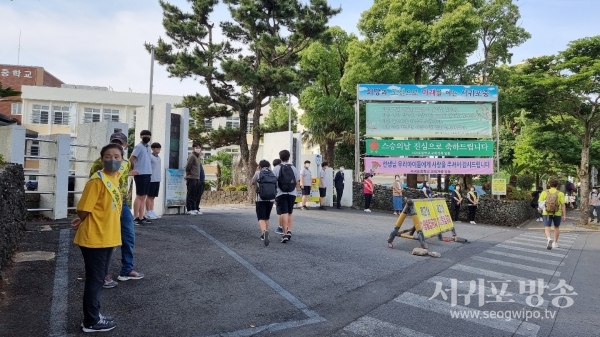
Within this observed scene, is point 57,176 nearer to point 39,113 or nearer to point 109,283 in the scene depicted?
point 109,283

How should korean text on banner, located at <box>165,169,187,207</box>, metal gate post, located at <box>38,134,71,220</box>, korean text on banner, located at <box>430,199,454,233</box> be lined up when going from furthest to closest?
korean text on banner, located at <box>165,169,187,207</box> < korean text on banner, located at <box>430,199,454,233</box> < metal gate post, located at <box>38,134,71,220</box>

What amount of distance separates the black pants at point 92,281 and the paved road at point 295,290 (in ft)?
0.66

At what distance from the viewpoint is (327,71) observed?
93.2 feet

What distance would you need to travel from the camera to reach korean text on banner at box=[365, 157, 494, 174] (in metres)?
19.2

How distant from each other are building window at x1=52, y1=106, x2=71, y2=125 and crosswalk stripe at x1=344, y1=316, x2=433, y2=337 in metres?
43.9

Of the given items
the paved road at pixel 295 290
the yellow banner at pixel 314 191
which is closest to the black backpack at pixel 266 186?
the paved road at pixel 295 290

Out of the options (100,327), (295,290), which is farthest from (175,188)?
(100,327)

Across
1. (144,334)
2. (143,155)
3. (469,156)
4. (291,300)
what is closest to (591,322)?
(291,300)

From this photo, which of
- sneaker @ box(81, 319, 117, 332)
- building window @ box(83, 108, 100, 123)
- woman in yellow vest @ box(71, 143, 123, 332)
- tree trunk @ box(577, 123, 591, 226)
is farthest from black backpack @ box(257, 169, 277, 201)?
building window @ box(83, 108, 100, 123)

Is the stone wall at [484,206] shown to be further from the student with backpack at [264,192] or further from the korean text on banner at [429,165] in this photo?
the student with backpack at [264,192]

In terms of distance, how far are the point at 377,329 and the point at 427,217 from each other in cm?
508

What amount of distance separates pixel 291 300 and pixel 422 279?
226 cm

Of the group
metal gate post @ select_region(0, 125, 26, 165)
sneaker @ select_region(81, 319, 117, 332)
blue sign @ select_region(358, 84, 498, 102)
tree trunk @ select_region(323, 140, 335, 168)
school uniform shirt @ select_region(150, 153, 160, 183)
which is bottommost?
sneaker @ select_region(81, 319, 117, 332)

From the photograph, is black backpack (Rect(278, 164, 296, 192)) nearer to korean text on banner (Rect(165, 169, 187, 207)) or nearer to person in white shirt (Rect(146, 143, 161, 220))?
person in white shirt (Rect(146, 143, 161, 220))
